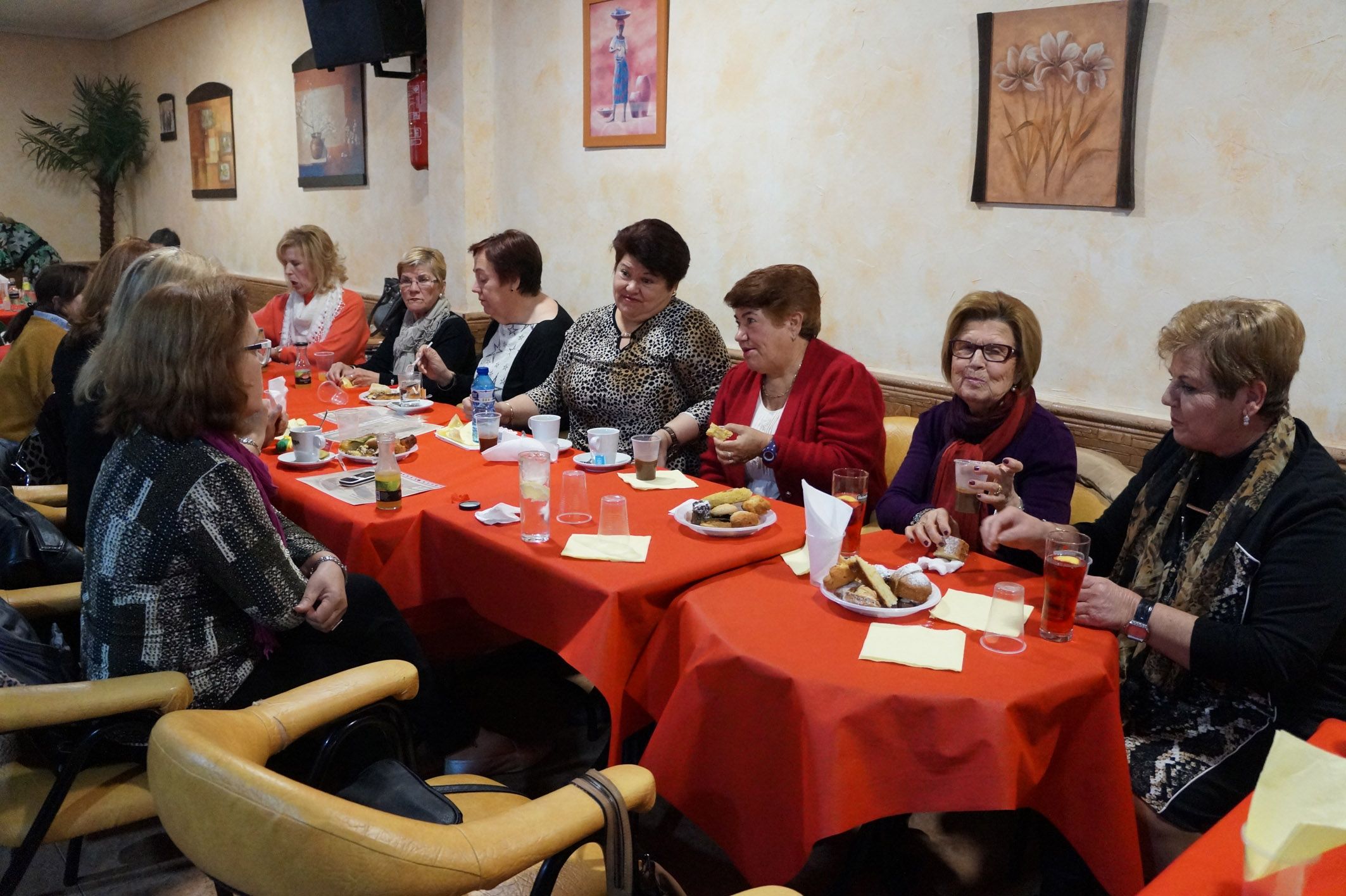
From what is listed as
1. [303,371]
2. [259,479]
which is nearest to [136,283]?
[259,479]

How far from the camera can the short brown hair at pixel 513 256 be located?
3.65 m

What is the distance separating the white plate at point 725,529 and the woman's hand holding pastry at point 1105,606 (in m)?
0.69

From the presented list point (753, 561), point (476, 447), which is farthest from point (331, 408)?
point (753, 561)

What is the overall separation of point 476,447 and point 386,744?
4.17 feet

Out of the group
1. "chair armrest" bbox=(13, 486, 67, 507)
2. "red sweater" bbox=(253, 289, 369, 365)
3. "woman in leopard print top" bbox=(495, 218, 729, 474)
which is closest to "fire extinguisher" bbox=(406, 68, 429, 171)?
"red sweater" bbox=(253, 289, 369, 365)

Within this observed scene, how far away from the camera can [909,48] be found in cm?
340

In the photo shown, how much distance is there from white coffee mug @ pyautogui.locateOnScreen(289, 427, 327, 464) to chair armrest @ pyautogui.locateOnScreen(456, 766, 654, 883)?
167 centimetres

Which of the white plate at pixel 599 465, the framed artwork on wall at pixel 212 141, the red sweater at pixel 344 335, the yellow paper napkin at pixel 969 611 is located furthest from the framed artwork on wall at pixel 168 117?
the yellow paper napkin at pixel 969 611

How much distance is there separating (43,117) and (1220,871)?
1160 centimetres

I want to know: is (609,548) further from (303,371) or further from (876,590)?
(303,371)

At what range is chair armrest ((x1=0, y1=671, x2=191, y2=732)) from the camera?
4.74 feet

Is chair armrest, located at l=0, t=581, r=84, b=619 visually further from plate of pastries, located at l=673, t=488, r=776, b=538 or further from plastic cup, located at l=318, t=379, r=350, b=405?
plastic cup, located at l=318, t=379, r=350, b=405

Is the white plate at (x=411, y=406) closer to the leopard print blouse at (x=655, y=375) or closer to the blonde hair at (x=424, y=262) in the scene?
the leopard print blouse at (x=655, y=375)

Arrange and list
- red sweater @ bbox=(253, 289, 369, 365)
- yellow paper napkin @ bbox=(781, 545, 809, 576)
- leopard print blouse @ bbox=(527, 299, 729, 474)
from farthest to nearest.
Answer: red sweater @ bbox=(253, 289, 369, 365) < leopard print blouse @ bbox=(527, 299, 729, 474) < yellow paper napkin @ bbox=(781, 545, 809, 576)
